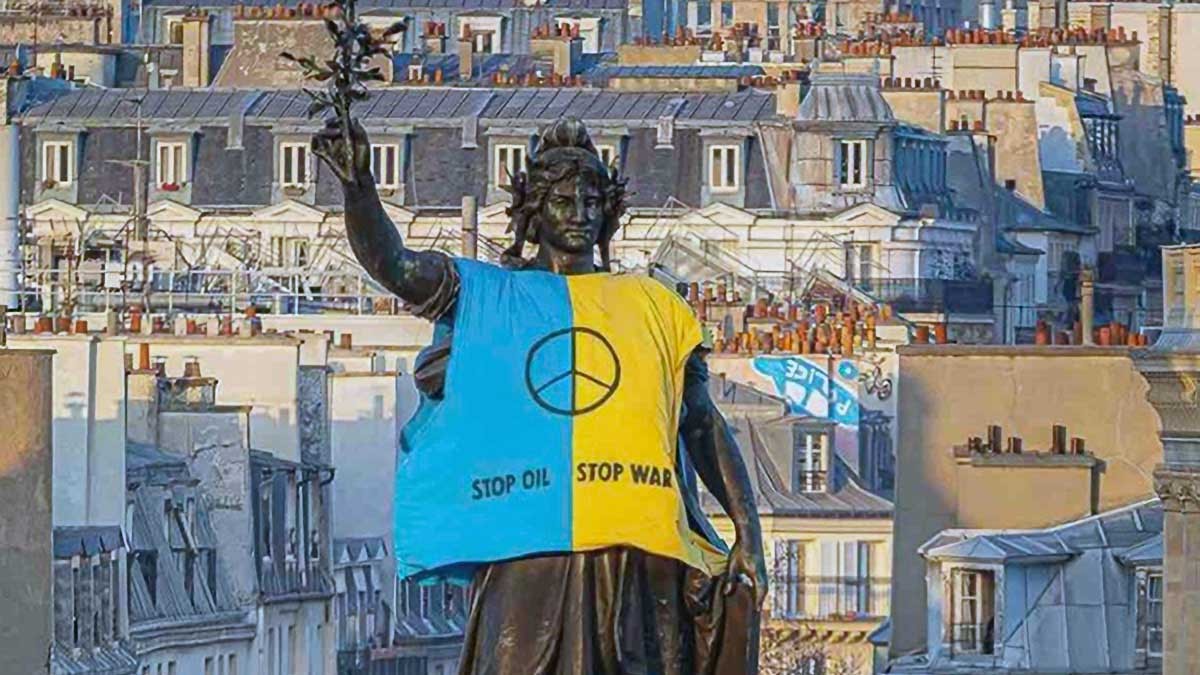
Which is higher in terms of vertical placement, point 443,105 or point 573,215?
point 443,105

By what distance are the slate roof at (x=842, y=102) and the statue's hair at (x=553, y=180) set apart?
302 ft

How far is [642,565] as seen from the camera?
19406 millimetres

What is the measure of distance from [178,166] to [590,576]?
304ft

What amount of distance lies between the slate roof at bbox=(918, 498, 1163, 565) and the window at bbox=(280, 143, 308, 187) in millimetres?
54691

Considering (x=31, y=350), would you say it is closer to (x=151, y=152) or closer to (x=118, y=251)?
(x=118, y=251)

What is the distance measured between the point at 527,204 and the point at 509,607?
1.01m

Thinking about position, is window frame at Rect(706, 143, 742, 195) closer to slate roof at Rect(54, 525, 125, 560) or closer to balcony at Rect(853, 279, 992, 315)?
balcony at Rect(853, 279, 992, 315)

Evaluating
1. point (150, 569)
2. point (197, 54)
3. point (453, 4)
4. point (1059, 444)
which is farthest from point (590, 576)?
point (453, 4)

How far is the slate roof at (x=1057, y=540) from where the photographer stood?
55.4 m

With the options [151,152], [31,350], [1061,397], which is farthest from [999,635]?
[151,152]

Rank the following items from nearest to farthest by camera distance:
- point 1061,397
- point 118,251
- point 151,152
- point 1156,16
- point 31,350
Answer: point 1061,397
point 31,350
point 118,251
point 151,152
point 1156,16

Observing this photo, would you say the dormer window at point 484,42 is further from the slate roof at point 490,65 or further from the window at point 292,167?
the window at point 292,167

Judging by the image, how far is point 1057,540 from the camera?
56.1 metres

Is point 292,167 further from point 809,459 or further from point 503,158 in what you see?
point 809,459
